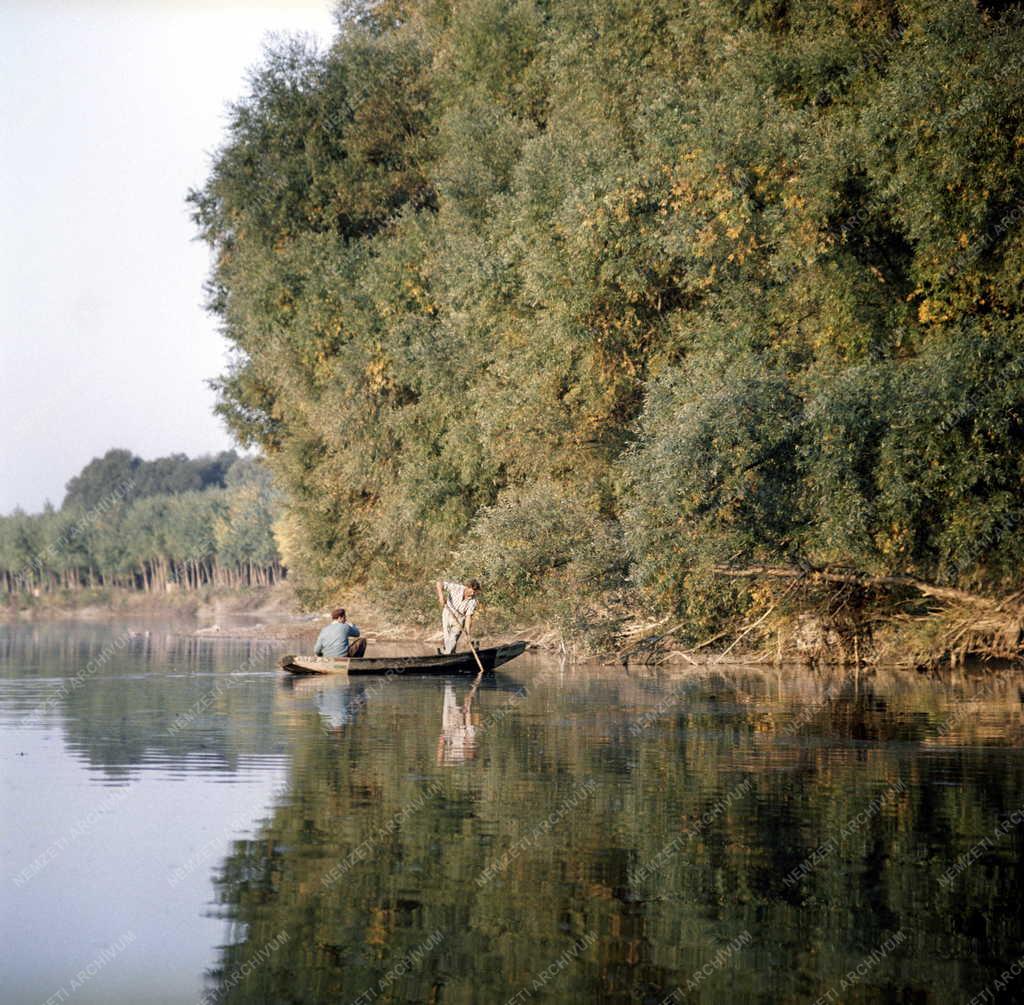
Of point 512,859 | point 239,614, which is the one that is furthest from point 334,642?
point 239,614

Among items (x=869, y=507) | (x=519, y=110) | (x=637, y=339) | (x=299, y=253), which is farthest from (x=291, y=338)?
(x=869, y=507)

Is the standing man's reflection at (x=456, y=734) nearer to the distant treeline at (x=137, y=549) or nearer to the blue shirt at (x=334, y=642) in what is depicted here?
the blue shirt at (x=334, y=642)

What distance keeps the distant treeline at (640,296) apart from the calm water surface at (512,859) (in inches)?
204

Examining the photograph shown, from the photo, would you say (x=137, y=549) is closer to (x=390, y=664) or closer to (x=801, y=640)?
(x=390, y=664)

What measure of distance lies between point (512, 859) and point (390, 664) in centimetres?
2006

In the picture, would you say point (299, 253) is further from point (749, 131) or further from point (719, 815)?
point (719, 815)

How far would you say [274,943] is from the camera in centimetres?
813

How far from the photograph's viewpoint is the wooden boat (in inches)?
1174

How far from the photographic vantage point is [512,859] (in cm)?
1033

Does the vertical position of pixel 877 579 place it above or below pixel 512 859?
above

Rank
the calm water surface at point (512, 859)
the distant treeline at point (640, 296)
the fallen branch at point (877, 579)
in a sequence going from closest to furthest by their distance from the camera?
the calm water surface at point (512, 859) < the distant treeline at point (640, 296) < the fallen branch at point (877, 579)

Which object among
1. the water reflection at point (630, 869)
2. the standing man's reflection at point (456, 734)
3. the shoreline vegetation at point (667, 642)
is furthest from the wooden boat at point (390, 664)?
the water reflection at point (630, 869)

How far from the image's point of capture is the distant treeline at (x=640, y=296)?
23547mm

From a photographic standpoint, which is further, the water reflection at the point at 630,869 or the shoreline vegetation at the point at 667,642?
the shoreline vegetation at the point at 667,642
